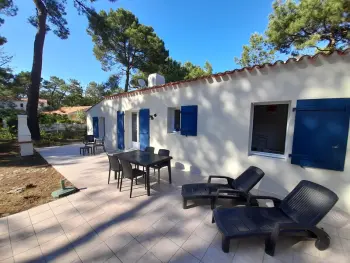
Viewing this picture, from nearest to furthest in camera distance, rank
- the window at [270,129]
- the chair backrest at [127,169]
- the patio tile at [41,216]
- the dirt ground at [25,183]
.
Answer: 1. the patio tile at [41,216]
2. the dirt ground at [25,183]
3. the chair backrest at [127,169]
4. the window at [270,129]

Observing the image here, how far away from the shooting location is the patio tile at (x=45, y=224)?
2.38 meters

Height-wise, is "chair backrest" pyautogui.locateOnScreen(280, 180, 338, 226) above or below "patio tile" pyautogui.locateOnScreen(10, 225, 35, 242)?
above

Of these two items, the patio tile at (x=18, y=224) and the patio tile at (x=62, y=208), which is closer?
the patio tile at (x=18, y=224)

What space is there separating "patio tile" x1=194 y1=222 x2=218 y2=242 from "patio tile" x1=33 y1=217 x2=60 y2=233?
228cm

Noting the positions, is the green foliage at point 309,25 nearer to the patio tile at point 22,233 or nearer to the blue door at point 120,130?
the blue door at point 120,130

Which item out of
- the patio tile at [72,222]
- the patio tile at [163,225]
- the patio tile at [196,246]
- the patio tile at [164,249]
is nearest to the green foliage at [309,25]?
the patio tile at [196,246]

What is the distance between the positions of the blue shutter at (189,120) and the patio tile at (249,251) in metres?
3.10

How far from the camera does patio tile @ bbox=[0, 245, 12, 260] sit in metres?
1.89

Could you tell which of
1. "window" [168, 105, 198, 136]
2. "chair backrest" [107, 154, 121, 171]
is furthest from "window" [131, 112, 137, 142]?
"chair backrest" [107, 154, 121, 171]

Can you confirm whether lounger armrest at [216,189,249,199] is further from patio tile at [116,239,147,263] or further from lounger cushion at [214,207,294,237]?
patio tile at [116,239,147,263]

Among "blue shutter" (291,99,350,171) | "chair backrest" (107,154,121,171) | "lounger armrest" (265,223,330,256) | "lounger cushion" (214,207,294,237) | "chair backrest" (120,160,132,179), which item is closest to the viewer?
"lounger armrest" (265,223,330,256)

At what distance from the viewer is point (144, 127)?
6.48 metres

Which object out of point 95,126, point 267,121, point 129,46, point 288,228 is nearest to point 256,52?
point 267,121

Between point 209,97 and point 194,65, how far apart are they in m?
14.7
